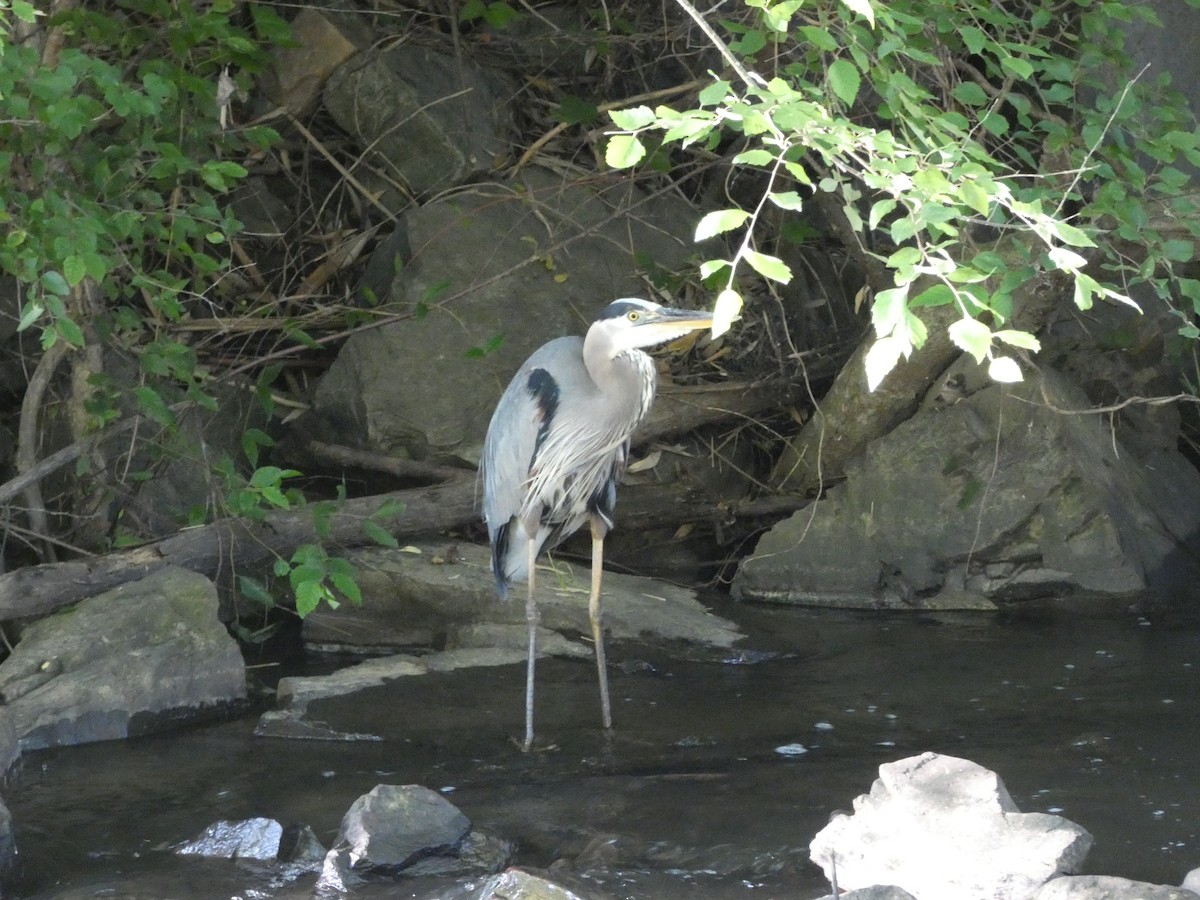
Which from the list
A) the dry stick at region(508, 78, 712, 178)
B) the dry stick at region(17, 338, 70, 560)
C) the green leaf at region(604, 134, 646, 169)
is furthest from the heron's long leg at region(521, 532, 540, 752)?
the green leaf at region(604, 134, 646, 169)

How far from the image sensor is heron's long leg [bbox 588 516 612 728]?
4.54 m

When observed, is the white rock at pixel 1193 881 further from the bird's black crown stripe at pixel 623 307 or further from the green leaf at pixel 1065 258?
the bird's black crown stripe at pixel 623 307

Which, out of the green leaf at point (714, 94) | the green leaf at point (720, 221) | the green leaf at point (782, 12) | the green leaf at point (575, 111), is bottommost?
the green leaf at point (720, 221)

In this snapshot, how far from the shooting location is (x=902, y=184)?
2.56m

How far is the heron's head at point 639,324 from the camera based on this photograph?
4469 millimetres

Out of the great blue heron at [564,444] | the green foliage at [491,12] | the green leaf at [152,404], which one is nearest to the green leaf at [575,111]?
the green foliage at [491,12]

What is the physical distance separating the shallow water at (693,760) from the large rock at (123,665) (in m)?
0.11

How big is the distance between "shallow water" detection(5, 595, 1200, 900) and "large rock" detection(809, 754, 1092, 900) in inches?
6.3

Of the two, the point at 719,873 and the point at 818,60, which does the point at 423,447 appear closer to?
the point at 818,60

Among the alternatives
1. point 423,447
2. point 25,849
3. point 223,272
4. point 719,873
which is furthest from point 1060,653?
point 223,272

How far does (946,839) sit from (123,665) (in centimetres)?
264

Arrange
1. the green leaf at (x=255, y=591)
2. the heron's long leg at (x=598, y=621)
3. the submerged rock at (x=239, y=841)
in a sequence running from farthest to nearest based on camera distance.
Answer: the green leaf at (x=255, y=591)
the heron's long leg at (x=598, y=621)
the submerged rock at (x=239, y=841)

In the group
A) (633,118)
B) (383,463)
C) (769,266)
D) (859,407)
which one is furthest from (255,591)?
(769,266)

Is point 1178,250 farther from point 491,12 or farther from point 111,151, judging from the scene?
point 491,12
